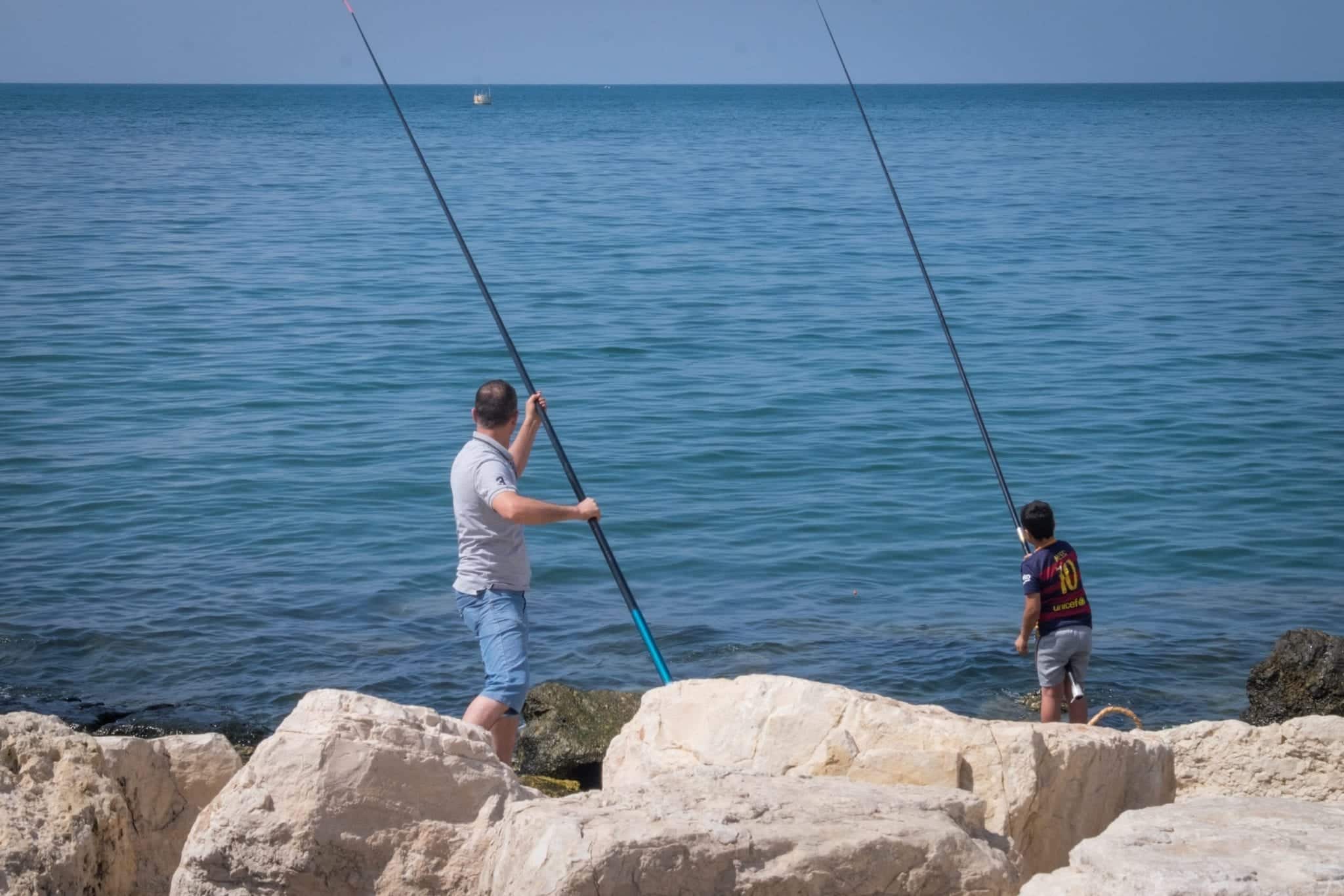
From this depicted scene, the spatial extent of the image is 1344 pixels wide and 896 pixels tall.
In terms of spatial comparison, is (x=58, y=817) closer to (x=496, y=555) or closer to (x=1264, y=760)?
(x=496, y=555)

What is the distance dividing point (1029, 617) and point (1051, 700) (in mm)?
451

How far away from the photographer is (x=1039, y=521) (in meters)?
5.55

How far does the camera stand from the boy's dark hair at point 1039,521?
5.56 m

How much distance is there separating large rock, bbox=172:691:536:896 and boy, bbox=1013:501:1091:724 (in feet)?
10.00

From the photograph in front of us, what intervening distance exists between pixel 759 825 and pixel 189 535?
27.1ft

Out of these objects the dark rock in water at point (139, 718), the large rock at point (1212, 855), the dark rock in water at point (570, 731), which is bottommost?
the dark rock in water at point (139, 718)

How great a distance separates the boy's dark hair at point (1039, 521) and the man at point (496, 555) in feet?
6.59

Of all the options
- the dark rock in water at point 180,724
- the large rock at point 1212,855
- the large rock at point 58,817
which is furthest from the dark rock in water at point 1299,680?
the large rock at point 58,817

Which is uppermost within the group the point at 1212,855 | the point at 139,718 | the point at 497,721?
the point at 1212,855

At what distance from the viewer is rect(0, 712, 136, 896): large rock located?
10.3 feet

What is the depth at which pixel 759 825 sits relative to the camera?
2.80m

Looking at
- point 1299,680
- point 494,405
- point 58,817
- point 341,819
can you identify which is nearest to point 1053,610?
point 1299,680

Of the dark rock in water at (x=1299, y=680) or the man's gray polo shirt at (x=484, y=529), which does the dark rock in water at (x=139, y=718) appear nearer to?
the man's gray polo shirt at (x=484, y=529)

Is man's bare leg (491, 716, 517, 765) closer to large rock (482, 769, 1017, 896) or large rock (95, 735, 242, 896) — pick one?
large rock (95, 735, 242, 896)
